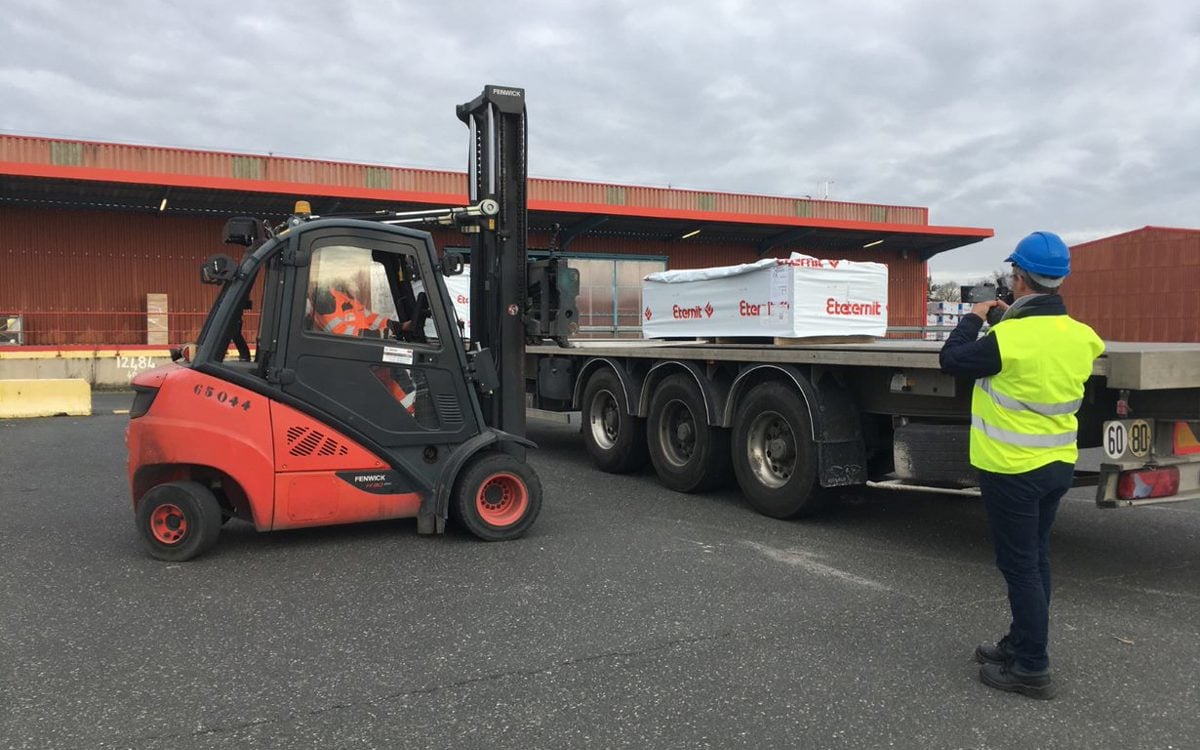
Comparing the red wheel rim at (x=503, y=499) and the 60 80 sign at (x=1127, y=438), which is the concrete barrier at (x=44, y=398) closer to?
the red wheel rim at (x=503, y=499)

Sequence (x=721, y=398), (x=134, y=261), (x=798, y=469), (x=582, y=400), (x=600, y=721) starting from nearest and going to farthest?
(x=600, y=721) → (x=798, y=469) → (x=721, y=398) → (x=582, y=400) → (x=134, y=261)

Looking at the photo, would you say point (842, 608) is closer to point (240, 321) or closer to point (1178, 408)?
point (1178, 408)

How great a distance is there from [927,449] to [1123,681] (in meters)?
1.90

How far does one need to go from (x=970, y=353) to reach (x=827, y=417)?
2.53m

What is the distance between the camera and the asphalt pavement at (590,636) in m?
3.31

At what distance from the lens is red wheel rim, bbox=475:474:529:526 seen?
20.1 feet

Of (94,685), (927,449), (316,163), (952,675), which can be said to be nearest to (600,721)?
(952,675)

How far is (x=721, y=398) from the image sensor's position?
291 inches

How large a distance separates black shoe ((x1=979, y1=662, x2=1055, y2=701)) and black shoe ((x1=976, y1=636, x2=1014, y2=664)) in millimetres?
39

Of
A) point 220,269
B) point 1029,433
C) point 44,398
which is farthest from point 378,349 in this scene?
point 44,398

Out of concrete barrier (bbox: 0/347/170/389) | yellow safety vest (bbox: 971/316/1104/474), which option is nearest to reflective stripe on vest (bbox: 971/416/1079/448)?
yellow safety vest (bbox: 971/316/1104/474)

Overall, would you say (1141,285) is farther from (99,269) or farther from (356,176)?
(99,269)

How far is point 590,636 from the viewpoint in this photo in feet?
13.9

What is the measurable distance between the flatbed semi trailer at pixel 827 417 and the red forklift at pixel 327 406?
1911mm
